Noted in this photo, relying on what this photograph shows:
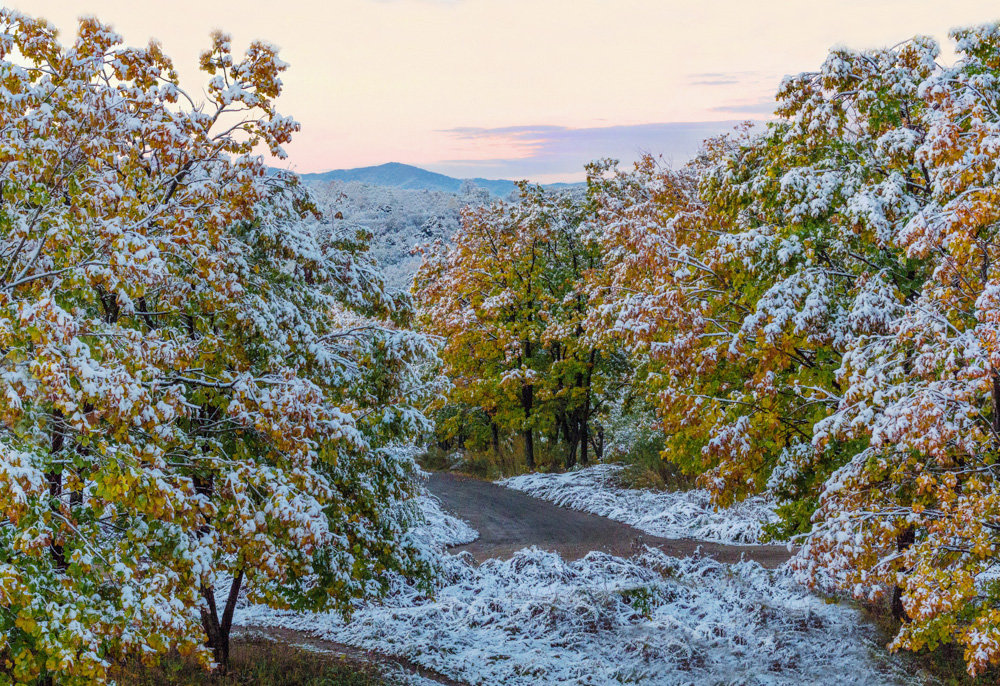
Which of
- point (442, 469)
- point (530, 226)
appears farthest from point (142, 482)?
point (442, 469)

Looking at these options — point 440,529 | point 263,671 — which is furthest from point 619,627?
point 440,529

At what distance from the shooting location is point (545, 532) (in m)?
19.2

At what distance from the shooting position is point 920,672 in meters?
9.27

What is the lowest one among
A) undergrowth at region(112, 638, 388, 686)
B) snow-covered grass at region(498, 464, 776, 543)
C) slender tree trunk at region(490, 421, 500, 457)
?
slender tree trunk at region(490, 421, 500, 457)

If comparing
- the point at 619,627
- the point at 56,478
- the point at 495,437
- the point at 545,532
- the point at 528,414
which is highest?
the point at 56,478

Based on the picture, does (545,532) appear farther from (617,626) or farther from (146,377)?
(146,377)

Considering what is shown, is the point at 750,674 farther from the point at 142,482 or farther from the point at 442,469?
the point at 442,469

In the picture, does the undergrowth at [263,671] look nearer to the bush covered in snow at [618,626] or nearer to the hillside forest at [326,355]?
the hillside forest at [326,355]

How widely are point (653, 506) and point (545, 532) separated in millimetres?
3025

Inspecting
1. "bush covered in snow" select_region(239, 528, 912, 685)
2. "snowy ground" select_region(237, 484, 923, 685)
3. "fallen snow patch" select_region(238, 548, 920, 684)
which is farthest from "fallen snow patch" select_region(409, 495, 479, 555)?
"fallen snow patch" select_region(238, 548, 920, 684)

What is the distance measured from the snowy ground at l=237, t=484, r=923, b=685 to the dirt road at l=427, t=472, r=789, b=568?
1.47m

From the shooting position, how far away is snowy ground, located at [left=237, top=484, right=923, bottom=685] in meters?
9.97

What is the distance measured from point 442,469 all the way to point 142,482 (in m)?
28.3

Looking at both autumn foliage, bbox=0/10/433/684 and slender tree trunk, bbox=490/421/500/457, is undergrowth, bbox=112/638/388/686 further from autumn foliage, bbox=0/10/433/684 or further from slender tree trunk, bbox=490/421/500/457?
slender tree trunk, bbox=490/421/500/457
